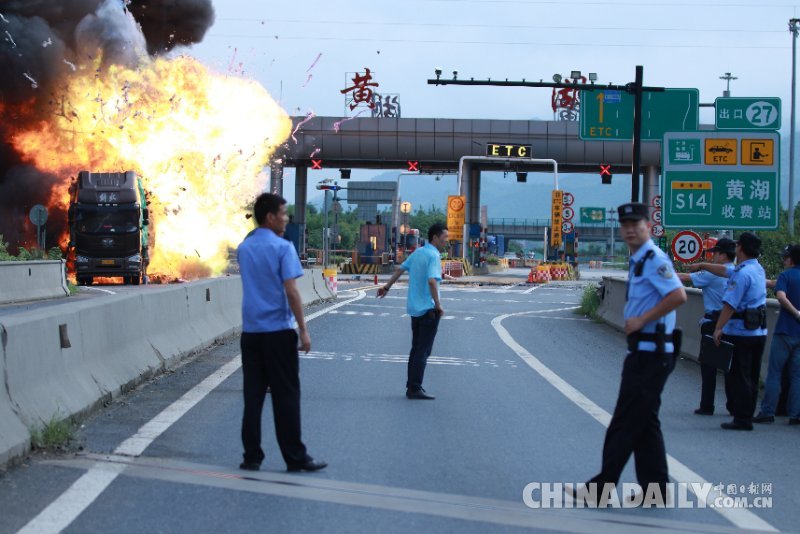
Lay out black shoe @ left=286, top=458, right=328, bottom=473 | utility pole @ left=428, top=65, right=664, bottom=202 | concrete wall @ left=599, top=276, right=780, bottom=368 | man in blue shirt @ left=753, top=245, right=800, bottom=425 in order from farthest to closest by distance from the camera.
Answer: utility pole @ left=428, top=65, right=664, bottom=202 < concrete wall @ left=599, top=276, right=780, bottom=368 < man in blue shirt @ left=753, top=245, right=800, bottom=425 < black shoe @ left=286, top=458, right=328, bottom=473

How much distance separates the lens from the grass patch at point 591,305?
2680 centimetres

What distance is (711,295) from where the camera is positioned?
462 inches

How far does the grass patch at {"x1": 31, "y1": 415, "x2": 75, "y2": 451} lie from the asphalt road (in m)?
0.20

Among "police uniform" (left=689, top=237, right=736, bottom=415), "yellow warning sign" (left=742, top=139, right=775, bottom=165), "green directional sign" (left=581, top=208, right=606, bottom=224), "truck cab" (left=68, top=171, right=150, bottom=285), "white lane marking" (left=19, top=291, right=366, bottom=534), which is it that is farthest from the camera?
"green directional sign" (left=581, top=208, right=606, bottom=224)

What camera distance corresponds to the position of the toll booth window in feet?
127

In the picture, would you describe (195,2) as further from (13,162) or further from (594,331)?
(594,331)

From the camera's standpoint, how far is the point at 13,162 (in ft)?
154

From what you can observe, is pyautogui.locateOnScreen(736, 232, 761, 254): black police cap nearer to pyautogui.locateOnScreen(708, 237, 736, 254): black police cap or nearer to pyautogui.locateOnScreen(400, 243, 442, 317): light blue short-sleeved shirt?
pyautogui.locateOnScreen(708, 237, 736, 254): black police cap

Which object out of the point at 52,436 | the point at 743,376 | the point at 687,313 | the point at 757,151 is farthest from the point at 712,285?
the point at 757,151

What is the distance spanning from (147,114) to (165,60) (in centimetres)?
326

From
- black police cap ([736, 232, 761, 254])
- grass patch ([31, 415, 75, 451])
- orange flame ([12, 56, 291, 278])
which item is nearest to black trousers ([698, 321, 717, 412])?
black police cap ([736, 232, 761, 254])

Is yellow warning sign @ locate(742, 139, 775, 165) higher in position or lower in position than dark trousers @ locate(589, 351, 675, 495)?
higher

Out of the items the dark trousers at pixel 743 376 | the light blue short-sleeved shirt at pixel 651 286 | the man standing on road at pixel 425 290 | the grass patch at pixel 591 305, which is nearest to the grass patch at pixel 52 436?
the light blue short-sleeved shirt at pixel 651 286

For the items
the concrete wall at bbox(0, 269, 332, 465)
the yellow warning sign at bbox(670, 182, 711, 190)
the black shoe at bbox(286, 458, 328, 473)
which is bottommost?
the black shoe at bbox(286, 458, 328, 473)
